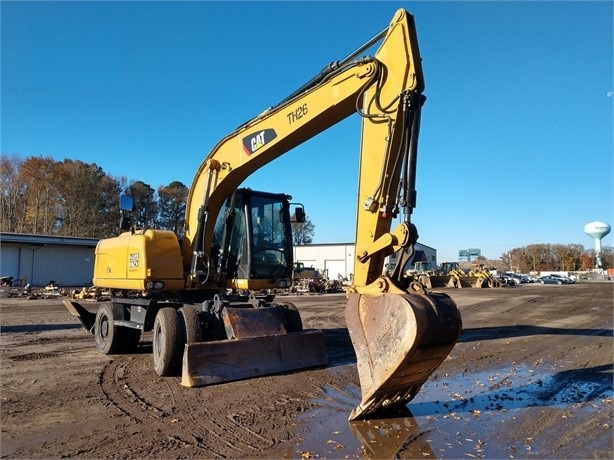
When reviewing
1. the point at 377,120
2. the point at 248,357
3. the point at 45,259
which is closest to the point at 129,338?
the point at 248,357

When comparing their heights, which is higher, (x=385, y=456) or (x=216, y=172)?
(x=216, y=172)

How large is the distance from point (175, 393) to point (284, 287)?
9.39 feet

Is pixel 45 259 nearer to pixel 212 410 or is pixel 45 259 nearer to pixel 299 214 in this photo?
pixel 299 214

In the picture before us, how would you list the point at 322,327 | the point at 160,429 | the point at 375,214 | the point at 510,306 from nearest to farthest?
the point at 160,429 → the point at 375,214 → the point at 322,327 → the point at 510,306

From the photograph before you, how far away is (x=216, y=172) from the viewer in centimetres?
841

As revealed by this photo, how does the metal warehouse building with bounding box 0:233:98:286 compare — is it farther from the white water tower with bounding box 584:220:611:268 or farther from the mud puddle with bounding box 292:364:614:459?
the white water tower with bounding box 584:220:611:268

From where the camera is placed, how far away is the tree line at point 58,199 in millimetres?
45031

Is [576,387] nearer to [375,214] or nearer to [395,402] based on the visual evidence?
[395,402]

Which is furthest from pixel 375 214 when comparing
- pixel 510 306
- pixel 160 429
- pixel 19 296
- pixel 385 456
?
pixel 19 296

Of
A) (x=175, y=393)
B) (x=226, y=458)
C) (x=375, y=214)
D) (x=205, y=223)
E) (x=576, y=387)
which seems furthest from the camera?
(x=205, y=223)

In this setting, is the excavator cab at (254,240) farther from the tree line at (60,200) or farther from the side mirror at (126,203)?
the tree line at (60,200)

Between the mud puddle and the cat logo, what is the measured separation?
12.5ft

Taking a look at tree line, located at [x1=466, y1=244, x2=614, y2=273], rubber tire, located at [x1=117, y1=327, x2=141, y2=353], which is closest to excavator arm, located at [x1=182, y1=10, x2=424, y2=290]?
rubber tire, located at [x1=117, y1=327, x2=141, y2=353]

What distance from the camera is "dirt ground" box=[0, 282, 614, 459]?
4391 mm
